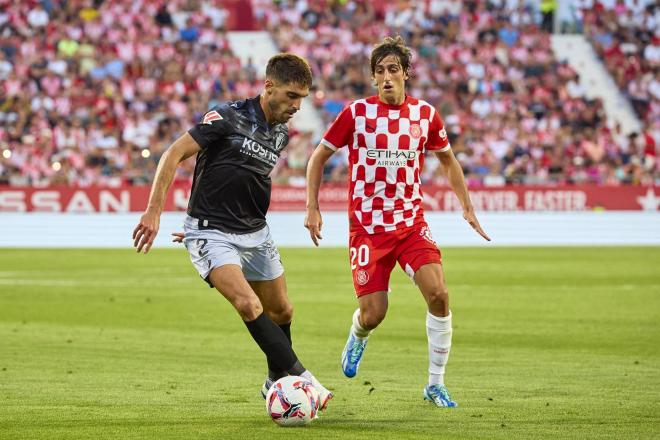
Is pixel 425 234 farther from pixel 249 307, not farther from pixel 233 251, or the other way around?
pixel 249 307

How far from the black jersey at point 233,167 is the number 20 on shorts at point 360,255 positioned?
1.17 metres

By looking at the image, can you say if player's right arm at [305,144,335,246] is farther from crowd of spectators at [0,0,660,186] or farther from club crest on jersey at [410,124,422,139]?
crowd of spectators at [0,0,660,186]

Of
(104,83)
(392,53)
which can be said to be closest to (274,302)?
(392,53)

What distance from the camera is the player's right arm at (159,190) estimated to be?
755 cm

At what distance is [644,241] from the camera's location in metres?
29.9

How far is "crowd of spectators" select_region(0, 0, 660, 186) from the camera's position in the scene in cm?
3444

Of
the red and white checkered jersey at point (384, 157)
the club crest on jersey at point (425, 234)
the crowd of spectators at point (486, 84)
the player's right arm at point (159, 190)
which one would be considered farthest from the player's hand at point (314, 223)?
the crowd of spectators at point (486, 84)

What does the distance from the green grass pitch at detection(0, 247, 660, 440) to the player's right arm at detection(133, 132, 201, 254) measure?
1176 mm

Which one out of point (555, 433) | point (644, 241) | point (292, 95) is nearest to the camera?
point (555, 433)

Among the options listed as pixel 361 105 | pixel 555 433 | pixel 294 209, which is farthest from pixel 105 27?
pixel 555 433

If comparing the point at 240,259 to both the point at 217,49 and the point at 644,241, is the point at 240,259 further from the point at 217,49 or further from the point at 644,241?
the point at 217,49

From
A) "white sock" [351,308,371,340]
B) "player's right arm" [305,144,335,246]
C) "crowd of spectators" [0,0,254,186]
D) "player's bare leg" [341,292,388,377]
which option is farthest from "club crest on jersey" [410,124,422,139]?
"crowd of spectators" [0,0,254,186]

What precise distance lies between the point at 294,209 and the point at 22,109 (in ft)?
29.9

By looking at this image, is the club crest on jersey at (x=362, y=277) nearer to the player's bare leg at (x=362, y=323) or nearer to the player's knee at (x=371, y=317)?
the player's bare leg at (x=362, y=323)
